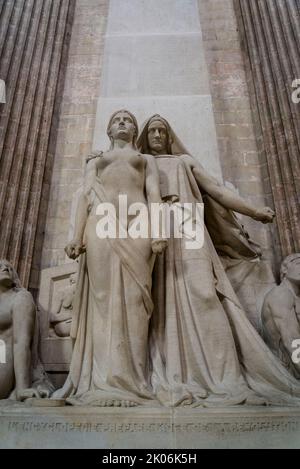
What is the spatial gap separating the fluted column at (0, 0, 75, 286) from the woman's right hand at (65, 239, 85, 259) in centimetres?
167

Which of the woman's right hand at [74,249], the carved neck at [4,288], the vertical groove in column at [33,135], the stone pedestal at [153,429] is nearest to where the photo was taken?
the stone pedestal at [153,429]

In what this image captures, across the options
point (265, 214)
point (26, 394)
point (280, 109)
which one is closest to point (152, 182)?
point (265, 214)

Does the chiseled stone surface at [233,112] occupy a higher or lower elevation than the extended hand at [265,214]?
higher

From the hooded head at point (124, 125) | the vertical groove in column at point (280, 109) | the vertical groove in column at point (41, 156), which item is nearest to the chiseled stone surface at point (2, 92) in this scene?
the vertical groove in column at point (41, 156)

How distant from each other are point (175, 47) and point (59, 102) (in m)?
2.22

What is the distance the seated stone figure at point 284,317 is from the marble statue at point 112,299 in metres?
1.20

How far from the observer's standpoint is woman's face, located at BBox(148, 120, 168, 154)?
504cm

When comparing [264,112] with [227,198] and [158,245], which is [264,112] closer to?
[227,198]

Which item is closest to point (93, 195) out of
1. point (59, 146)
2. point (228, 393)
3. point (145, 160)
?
point (145, 160)

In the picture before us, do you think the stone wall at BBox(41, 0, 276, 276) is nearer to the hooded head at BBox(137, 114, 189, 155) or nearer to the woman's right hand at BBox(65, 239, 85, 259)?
the hooded head at BBox(137, 114, 189, 155)

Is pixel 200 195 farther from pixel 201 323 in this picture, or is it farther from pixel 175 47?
pixel 175 47

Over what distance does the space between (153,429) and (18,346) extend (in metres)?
1.47

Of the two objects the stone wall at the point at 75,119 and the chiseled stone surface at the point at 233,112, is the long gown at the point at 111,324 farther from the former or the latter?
the chiseled stone surface at the point at 233,112

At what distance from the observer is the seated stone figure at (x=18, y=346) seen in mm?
3602
